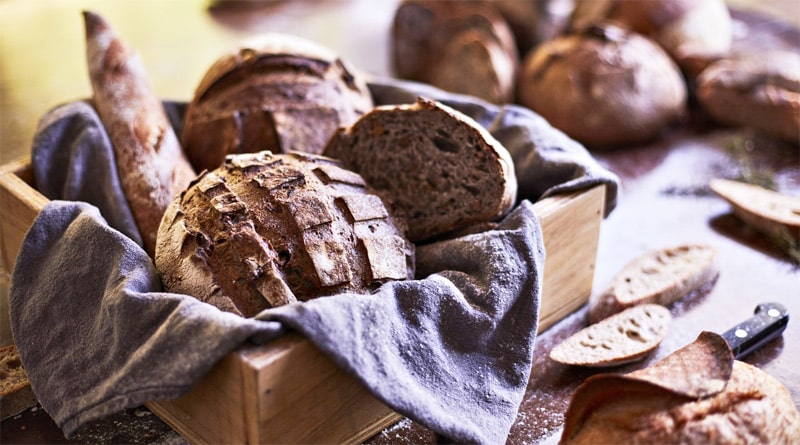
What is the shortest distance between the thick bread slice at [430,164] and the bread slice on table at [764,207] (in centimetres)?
77

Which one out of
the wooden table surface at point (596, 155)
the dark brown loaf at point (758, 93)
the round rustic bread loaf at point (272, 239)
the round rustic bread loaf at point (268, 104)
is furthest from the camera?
the dark brown loaf at point (758, 93)

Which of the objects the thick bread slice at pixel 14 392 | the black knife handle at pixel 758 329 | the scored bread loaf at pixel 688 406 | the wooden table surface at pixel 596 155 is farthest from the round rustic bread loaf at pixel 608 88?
the thick bread slice at pixel 14 392

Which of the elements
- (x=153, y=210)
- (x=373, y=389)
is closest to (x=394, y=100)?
(x=153, y=210)

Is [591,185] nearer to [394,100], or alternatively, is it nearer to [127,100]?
[394,100]

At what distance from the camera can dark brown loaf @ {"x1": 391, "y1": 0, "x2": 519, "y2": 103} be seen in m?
→ 2.66

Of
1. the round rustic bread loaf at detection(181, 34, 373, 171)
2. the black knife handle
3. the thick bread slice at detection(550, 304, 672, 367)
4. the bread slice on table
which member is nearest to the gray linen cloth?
the thick bread slice at detection(550, 304, 672, 367)

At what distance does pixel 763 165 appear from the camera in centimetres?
239

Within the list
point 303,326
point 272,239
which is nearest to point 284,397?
point 303,326

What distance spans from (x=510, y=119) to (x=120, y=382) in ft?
3.59

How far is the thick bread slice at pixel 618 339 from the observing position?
154 centimetres

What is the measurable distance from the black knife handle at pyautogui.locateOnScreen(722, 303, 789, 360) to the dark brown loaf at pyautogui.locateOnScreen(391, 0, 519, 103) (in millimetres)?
1253

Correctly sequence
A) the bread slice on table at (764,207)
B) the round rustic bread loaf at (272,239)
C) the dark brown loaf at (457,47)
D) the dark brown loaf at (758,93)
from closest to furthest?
the round rustic bread loaf at (272,239), the bread slice on table at (764,207), the dark brown loaf at (758,93), the dark brown loaf at (457,47)

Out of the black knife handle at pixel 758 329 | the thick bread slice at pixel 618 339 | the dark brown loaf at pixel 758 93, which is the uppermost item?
the dark brown loaf at pixel 758 93

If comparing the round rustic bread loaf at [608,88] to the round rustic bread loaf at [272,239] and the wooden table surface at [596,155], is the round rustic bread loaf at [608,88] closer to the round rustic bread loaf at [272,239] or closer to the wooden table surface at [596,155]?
the wooden table surface at [596,155]
